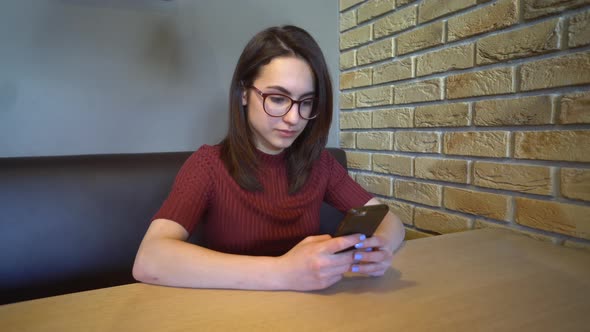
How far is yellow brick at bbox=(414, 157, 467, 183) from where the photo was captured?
1.15 m

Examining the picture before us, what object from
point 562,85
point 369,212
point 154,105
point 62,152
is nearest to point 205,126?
point 154,105

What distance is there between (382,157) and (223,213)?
2.57ft

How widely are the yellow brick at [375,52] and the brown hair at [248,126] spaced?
0.58 m

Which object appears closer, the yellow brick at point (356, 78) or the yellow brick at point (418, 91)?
the yellow brick at point (418, 91)

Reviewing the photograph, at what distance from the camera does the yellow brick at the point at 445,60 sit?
3.60 feet

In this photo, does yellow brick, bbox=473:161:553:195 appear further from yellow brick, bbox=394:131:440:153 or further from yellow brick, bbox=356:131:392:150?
yellow brick, bbox=356:131:392:150

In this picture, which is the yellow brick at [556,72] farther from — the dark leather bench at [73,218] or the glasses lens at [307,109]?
the dark leather bench at [73,218]

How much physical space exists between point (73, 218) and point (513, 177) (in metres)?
1.30

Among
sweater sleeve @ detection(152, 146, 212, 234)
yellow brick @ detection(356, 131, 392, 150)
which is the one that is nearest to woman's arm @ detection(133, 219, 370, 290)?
sweater sleeve @ detection(152, 146, 212, 234)

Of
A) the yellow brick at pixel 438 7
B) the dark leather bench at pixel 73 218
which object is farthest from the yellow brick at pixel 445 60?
the dark leather bench at pixel 73 218

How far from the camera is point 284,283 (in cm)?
64

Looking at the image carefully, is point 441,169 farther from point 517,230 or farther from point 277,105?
point 277,105

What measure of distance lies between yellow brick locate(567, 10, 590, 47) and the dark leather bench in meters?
1.20

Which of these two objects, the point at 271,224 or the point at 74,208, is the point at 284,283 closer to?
the point at 271,224
